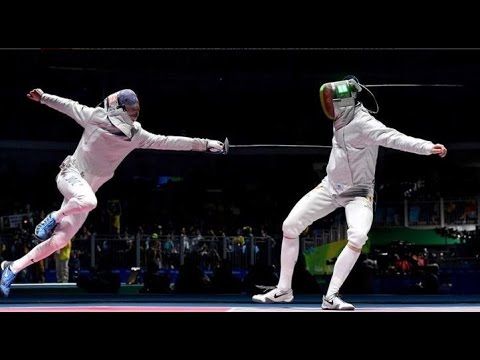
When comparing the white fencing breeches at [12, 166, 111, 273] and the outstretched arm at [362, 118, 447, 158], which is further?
the white fencing breeches at [12, 166, 111, 273]

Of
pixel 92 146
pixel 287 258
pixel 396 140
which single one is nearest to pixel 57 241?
pixel 92 146

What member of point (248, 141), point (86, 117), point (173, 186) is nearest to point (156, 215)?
point (173, 186)

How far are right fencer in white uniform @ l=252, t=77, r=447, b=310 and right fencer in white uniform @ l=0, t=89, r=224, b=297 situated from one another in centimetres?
67

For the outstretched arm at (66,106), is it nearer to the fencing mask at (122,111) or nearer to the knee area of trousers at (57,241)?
the fencing mask at (122,111)

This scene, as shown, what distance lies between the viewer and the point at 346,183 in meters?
5.02

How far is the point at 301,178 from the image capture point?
6.35 m

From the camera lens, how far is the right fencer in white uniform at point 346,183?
16.0ft

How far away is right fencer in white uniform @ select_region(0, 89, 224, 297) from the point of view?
5.28 meters

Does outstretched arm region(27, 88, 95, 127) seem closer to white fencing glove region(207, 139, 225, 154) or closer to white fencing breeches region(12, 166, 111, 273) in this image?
white fencing breeches region(12, 166, 111, 273)

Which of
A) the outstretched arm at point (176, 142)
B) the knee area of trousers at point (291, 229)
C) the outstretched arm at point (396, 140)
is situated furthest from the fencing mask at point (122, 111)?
the outstretched arm at point (396, 140)

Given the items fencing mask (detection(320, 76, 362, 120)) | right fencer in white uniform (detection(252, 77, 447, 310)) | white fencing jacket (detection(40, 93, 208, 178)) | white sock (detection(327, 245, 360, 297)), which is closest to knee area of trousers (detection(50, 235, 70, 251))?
white fencing jacket (detection(40, 93, 208, 178))
